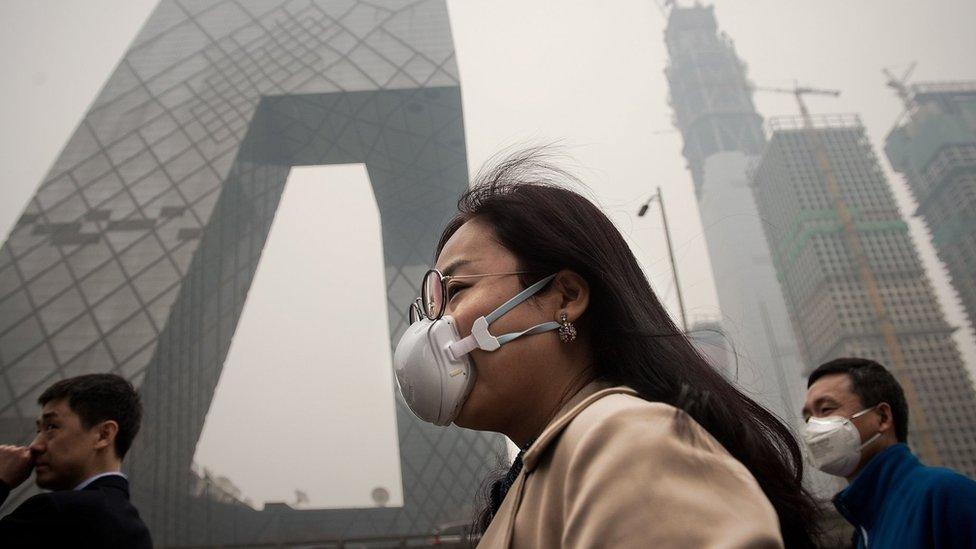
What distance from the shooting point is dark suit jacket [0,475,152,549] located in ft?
5.65

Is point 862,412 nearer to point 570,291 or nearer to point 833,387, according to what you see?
point 833,387

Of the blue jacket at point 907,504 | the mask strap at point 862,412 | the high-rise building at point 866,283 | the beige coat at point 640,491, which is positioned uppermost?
the high-rise building at point 866,283

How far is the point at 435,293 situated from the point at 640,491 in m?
0.78

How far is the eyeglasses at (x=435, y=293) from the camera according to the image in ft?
4.05

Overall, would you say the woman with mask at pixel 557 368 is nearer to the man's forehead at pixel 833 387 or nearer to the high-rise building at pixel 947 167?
the man's forehead at pixel 833 387

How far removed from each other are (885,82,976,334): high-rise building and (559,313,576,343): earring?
2485 centimetres

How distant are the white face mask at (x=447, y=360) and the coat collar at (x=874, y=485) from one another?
1.87 metres

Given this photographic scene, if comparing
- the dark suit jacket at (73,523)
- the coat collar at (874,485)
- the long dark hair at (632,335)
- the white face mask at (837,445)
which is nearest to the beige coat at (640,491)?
the long dark hair at (632,335)

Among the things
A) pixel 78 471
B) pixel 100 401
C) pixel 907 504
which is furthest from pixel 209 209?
pixel 907 504

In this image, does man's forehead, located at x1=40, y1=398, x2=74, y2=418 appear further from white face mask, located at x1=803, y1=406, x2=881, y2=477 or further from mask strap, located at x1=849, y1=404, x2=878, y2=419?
mask strap, located at x1=849, y1=404, x2=878, y2=419

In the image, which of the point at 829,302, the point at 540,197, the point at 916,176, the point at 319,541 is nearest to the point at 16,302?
the point at 319,541

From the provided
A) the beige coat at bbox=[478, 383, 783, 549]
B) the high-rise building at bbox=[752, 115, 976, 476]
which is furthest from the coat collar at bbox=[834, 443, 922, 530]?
the high-rise building at bbox=[752, 115, 976, 476]

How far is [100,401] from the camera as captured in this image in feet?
7.79

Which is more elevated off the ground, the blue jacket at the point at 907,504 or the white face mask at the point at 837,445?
the white face mask at the point at 837,445
